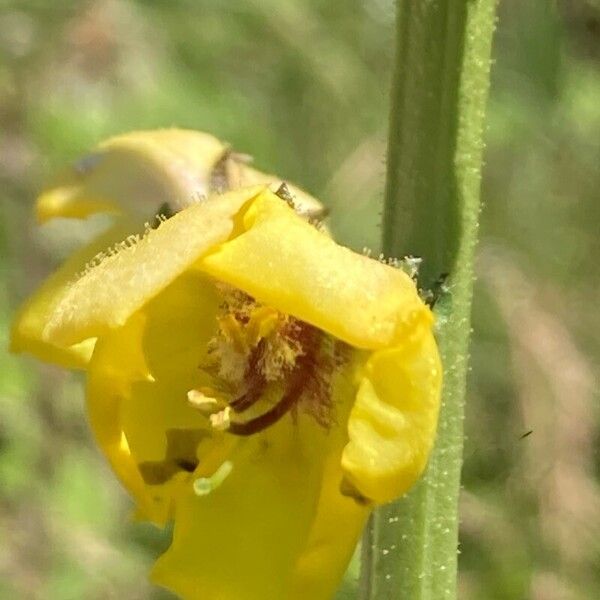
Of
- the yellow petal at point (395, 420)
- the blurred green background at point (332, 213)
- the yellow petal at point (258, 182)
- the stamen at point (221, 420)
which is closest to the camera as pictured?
the yellow petal at point (395, 420)

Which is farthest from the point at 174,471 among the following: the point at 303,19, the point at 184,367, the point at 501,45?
the point at 303,19

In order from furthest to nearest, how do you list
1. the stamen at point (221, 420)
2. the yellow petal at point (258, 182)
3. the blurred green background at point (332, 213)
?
the blurred green background at point (332, 213)
the yellow petal at point (258, 182)
the stamen at point (221, 420)

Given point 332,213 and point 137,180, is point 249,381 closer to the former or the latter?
point 137,180

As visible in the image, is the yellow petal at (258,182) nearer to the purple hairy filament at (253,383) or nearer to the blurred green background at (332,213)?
the purple hairy filament at (253,383)

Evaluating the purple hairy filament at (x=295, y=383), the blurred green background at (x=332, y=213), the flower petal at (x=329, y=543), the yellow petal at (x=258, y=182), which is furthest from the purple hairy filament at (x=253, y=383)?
the blurred green background at (x=332, y=213)

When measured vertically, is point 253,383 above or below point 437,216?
below

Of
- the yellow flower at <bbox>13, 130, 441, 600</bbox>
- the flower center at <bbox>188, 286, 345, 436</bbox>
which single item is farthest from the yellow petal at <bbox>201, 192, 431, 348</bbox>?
the flower center at <bbox>188, 286, 345, 436</bbox>

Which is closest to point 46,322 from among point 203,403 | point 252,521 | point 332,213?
point 203,403
